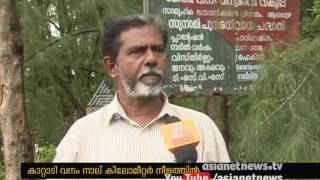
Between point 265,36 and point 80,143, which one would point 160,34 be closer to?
point 80,143

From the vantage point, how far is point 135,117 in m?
1.76

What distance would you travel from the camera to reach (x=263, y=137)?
248cm

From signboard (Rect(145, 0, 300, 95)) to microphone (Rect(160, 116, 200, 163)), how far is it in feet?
5.54

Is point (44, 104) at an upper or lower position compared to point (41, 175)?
upper

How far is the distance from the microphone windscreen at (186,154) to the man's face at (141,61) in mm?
178

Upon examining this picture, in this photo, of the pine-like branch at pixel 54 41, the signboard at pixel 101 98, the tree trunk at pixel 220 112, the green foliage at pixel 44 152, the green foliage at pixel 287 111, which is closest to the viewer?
the green foliage at pixel 287 111

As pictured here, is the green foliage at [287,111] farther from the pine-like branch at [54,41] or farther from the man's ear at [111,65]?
the pine-like branch at [54,41]

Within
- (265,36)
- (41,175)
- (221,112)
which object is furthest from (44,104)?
(41,175)

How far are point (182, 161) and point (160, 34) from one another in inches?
14.4

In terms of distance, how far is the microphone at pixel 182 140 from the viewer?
1641 mm

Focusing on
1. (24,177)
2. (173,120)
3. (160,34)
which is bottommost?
(24,177)

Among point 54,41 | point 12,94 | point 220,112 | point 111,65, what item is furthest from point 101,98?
point 111,65

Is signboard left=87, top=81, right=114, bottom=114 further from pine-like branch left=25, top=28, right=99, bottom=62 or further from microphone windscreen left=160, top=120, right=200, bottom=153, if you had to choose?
microphone windscreen left=160, top=120, right=200, bottom=153

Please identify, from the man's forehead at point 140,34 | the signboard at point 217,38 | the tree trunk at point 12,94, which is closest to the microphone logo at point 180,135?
the man's forehead at point 140,34
